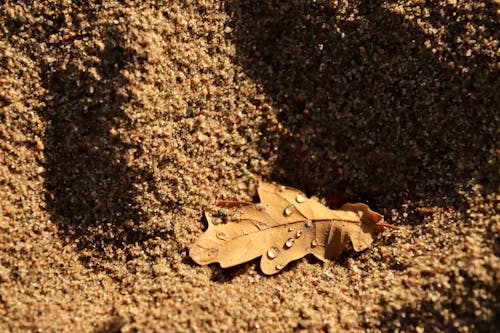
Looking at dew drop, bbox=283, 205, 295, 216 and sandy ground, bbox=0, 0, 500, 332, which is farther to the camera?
dew drop, bbox=283, 205, 295, 216

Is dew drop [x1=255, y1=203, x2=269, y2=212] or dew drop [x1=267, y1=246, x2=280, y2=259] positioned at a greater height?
dew drop [x1=255, y1=203, x2=269, y2=212]

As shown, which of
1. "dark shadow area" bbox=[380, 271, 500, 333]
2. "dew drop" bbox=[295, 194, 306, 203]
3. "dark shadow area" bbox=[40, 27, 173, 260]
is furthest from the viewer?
"dew drop" bbox=[295, 194, 306, 203]

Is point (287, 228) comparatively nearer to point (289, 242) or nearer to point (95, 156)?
point (289, 242)

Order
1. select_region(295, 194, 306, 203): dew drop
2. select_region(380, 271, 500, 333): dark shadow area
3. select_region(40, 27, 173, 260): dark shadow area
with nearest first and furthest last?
select_region(380, 271, 500, 333): dark shadow area < select_region(40, 27, 173, 260): dark shadow area < select_region(295, 194, 306, 203): dew drop

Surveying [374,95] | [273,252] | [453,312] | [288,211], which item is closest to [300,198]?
[288,211]

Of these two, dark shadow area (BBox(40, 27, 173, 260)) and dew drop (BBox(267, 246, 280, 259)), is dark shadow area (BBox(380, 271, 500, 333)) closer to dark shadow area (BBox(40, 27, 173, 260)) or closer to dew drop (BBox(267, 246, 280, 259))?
dew drop (BBox(267, 246, 280, 259))

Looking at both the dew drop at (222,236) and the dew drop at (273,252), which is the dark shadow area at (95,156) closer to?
the dew drop at (222,236)

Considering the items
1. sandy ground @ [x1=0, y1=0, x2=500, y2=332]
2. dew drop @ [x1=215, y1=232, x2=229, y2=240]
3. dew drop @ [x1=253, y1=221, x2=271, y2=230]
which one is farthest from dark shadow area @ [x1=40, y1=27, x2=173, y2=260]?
dew drop @ [x1=253, y1=221, x2=271, y2=230]
